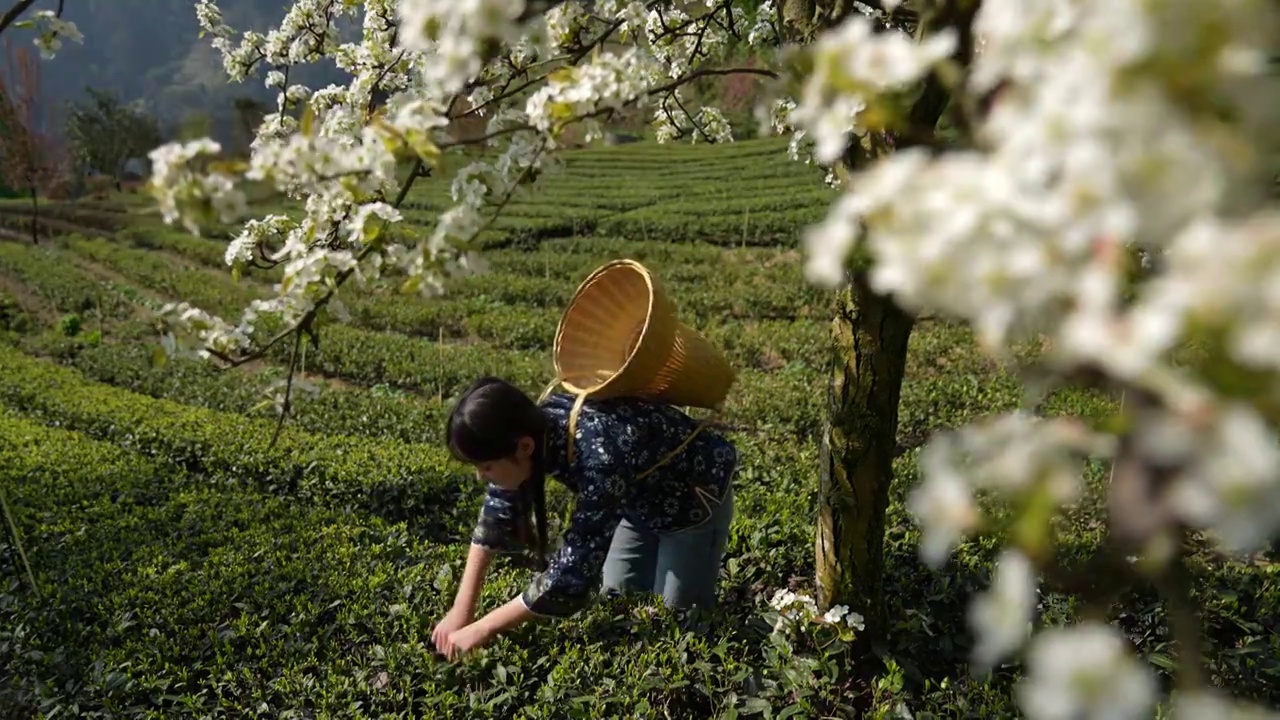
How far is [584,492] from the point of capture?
2.09m

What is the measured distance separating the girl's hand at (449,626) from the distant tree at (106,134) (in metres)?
37.2

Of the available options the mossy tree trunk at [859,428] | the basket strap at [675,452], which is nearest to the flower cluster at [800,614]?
the mossy tree trunk at [859,428]

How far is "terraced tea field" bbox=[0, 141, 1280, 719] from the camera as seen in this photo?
229 cm

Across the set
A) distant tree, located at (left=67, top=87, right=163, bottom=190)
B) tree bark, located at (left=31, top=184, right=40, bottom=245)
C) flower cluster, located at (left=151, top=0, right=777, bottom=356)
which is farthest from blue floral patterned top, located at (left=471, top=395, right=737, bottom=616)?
distant tree, located at (left=67, top=87, right=163, bottom=190)

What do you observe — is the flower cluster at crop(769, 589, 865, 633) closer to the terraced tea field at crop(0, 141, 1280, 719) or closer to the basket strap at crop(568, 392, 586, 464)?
the terraced tea field at crop(0, 141, 1280, 719)

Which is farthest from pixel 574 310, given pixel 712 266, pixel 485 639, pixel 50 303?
pixel 50 303

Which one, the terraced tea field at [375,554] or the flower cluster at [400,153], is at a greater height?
the flower cluster at [400,153]

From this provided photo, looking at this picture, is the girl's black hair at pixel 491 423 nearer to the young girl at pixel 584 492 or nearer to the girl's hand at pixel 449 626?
the young girl at pixel 584 492

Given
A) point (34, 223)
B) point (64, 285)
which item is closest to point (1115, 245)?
point (64, 285)

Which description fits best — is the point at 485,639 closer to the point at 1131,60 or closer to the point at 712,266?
the point at 1131,60

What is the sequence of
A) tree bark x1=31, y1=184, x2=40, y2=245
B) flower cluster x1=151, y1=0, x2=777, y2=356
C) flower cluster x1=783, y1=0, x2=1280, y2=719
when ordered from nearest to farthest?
flower cluster x1=783, y1=0, x2=1280, y2=719 < flower cluster x1=151, y1=0, x2=777, y2=356 < tree bark x1=31, y1=184, x2=40, y2=245

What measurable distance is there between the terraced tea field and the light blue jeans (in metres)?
0.12

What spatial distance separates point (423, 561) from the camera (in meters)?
3.01

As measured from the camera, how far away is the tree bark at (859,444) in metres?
2.12
